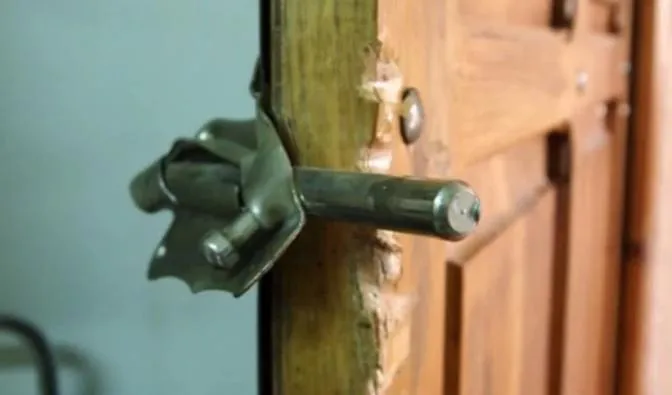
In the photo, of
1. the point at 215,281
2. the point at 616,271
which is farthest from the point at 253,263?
the point at 616,271

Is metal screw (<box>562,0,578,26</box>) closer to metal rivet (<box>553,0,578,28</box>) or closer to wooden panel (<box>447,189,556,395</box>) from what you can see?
metal rivet (<box>553,0,578,28</box>)

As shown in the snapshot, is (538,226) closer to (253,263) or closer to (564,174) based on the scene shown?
(564,174)

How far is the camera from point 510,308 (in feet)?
1.97

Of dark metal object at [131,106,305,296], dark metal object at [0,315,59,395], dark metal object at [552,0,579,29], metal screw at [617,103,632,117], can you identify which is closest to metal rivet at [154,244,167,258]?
dark metal object at [131,106,305,296]

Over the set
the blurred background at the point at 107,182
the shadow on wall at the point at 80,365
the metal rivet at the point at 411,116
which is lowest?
the shadow on wall at the point at 80,365

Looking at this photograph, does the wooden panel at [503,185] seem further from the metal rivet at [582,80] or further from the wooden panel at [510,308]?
the metal rivet at [582,80]

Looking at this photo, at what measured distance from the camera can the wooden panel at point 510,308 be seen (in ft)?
1.61

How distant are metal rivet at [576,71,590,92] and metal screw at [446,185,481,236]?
53 centimetres

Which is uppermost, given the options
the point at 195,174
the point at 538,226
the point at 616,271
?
the point at 195,174

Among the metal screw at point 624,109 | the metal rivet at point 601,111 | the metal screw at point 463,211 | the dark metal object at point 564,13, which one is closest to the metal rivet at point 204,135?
the metal screw at point 463,211

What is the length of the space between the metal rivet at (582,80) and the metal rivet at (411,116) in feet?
1.58

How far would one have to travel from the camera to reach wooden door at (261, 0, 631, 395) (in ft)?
1.13

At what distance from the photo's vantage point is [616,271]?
123cm

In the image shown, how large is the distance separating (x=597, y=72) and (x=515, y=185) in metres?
0.40
